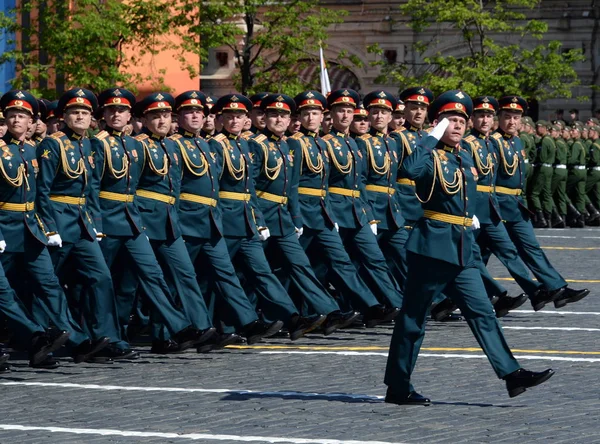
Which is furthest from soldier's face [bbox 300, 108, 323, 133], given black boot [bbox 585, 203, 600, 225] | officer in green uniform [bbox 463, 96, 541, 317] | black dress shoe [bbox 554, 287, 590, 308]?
black boot [bbox 585, 203, 600, 225]

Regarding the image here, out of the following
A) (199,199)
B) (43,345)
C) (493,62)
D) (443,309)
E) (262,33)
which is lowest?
(443,309)

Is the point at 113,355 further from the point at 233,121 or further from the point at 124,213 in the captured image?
the point at 233,121

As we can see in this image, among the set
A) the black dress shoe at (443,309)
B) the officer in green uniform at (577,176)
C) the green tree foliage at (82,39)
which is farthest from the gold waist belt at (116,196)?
the officer in green uniform at (577,176)

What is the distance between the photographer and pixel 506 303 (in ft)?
49.5

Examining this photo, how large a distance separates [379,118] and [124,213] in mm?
3565

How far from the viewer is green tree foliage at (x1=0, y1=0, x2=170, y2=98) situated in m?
28.1

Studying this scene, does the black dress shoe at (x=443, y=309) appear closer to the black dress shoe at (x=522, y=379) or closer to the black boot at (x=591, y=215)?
the black dress shoe at (x=522, y=379)

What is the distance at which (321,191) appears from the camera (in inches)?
575

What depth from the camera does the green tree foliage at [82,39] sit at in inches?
1108

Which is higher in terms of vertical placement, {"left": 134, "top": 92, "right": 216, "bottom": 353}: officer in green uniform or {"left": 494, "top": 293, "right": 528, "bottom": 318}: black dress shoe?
{"left": 134, "top": 92, "right": 216, "bottom": 353}: officer in green uniform

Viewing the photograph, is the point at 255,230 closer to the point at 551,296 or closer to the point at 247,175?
the point at 247,175

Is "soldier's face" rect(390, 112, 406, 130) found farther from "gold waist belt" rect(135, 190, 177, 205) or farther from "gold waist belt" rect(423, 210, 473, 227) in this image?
"gold waist belt" rect(423, 210, 473, 227)

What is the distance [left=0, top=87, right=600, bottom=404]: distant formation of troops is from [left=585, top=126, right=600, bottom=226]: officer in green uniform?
13.1 m

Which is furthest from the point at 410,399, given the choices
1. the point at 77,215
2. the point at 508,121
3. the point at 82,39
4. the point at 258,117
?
the point at 82,39
